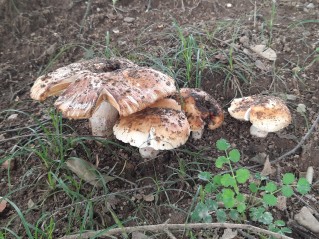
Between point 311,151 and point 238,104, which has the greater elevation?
point 238,104

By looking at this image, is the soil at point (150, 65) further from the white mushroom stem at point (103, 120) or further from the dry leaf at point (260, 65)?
the white mushroom stem at point (103, 120)

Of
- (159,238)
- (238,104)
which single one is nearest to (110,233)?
(159,238)

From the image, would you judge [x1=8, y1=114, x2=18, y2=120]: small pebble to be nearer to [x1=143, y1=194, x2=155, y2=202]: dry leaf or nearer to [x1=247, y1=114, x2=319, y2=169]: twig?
[x1=143, y1=194, x2=155, y2=202]: dry leaf

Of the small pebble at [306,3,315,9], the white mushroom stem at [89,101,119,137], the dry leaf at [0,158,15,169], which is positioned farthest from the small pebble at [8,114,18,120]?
the small pebble at [306,3,315,9]

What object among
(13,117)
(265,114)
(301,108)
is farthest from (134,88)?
(301,108)

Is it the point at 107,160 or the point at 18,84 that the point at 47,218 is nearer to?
the point at 107,160

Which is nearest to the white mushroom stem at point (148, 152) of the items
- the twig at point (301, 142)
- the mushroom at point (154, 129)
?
the mushroom at point (154, 129)
